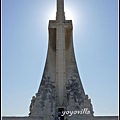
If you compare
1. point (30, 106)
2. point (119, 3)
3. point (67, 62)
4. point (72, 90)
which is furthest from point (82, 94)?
point (119, 3)

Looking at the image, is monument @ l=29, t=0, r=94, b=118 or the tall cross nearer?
monument @ l=29, t=0, r=94, b=118

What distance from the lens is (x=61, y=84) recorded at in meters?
18.8

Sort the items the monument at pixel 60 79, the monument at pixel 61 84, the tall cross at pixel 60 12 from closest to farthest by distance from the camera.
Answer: the monument at pixel 61 84
the monument at pixel 60 79
the tall cross at pixel 60 12

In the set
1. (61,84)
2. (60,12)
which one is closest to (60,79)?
(61,84)

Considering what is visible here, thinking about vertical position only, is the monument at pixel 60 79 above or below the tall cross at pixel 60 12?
below

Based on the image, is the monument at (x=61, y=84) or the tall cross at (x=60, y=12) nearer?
the monument at (x=61, y=84)

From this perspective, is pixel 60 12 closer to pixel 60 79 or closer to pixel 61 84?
pixel 60 79

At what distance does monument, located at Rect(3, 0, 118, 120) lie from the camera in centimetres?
1830

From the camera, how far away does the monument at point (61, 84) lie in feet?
60.0

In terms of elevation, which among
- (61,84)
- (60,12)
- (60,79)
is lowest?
(61,84)

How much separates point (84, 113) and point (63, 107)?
1.64m

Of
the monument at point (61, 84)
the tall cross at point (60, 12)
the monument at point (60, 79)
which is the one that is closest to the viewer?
the monument at point (61, 84)

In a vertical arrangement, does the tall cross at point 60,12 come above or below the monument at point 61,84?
above

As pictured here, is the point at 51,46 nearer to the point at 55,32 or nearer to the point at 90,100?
the point at 55,32
